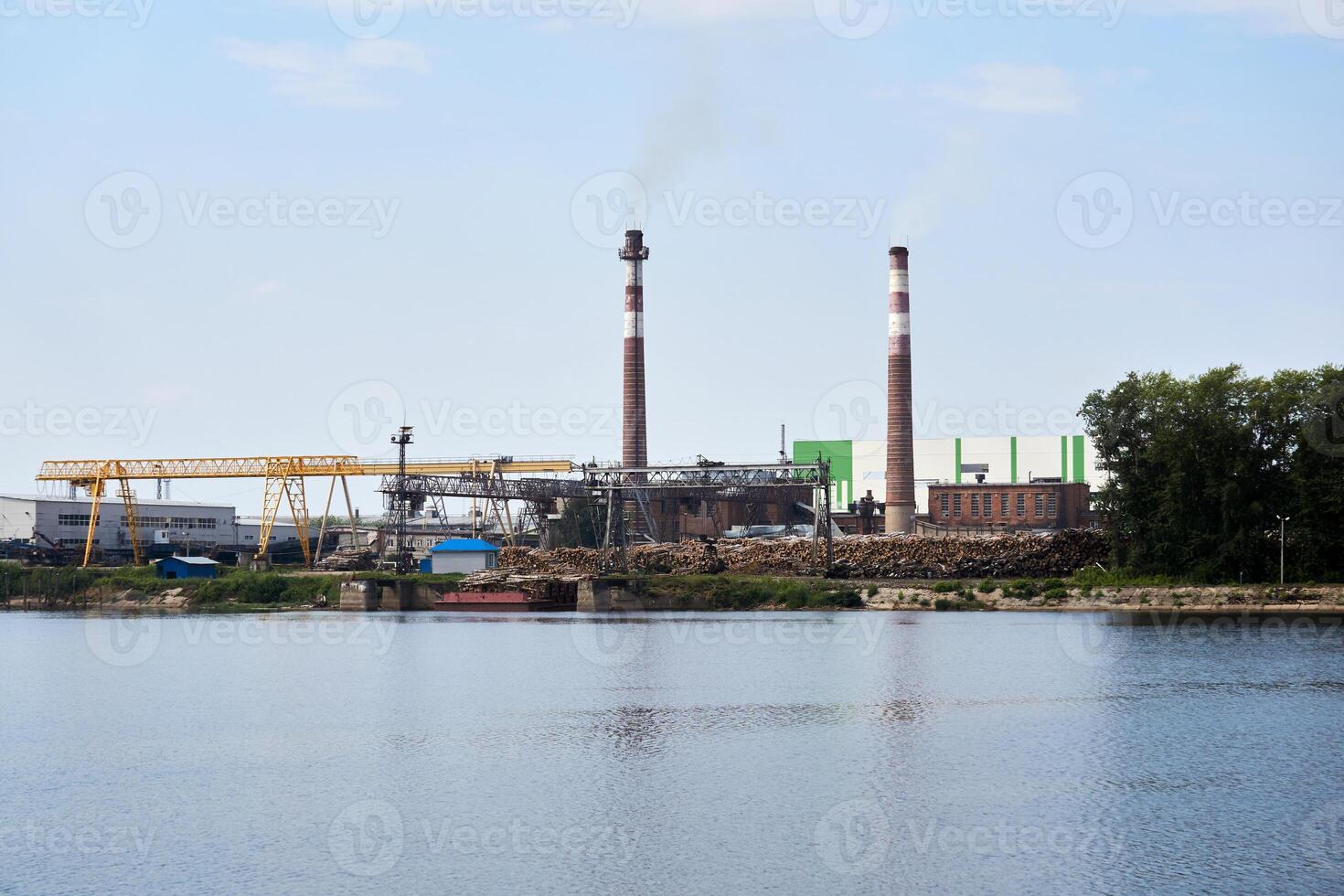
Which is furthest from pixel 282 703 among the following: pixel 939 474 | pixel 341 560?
pixel 939 474

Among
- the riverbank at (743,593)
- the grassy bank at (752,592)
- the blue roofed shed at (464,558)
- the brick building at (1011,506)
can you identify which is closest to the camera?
the riverbank at (743,593)

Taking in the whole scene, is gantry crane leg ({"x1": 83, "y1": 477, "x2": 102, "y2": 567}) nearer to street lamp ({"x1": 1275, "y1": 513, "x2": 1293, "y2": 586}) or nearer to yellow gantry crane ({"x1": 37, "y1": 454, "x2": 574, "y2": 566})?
yellow gantry crane ({"x1": 37, "y1": 454, "x2": 574, "y2": 566})

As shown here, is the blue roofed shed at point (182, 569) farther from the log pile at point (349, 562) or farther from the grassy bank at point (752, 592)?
the grassy bank at point (752, 592)

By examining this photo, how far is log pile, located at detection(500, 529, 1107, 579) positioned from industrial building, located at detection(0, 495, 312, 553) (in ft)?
118

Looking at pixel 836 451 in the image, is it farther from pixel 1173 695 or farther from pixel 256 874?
pixel 256 874

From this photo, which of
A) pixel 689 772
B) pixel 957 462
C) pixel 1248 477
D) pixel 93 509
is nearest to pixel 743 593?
pixel 1248 477

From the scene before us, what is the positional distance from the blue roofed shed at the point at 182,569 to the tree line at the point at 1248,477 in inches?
2037

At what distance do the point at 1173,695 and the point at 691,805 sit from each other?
1627 cm

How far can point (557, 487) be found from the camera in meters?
92.2

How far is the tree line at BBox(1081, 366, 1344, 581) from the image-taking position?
55719 millimetres

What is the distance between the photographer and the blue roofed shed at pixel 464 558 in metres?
82.3

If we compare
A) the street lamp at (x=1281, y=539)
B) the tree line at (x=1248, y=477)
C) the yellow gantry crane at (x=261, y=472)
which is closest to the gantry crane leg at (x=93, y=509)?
the yellow gantry crane at (x=261, y=472)

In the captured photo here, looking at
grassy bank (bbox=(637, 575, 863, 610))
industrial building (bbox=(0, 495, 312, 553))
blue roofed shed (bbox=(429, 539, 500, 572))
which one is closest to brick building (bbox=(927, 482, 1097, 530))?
grassy bank (bbox=(637, 575, 863, 610))

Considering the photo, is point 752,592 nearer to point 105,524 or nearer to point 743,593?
point 743,593
